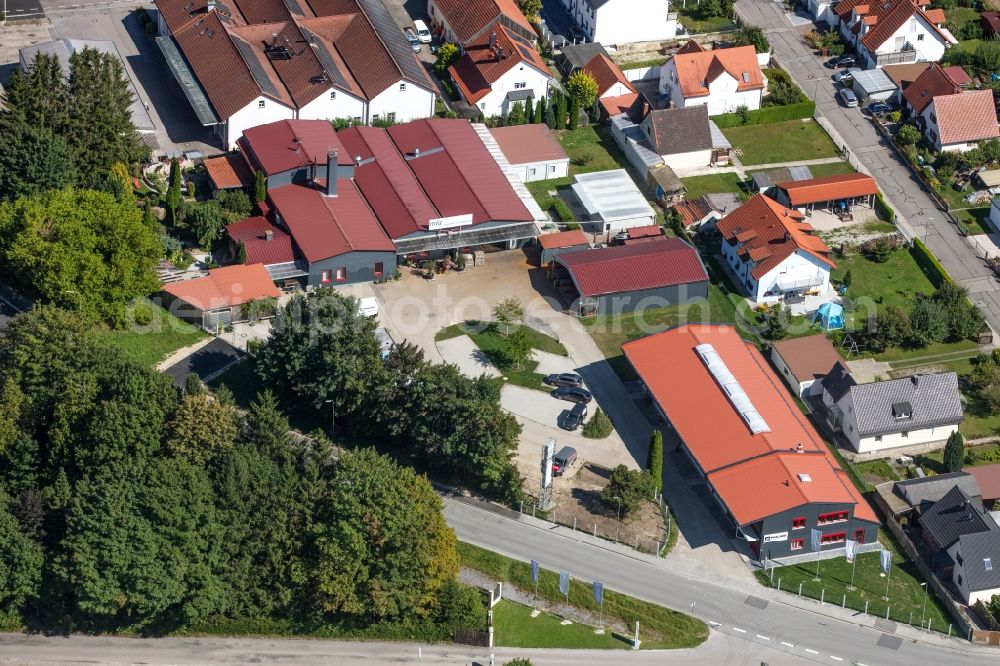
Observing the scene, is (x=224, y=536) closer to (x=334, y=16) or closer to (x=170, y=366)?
(x=170, y=366)

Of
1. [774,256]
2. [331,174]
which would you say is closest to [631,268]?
[774,256]

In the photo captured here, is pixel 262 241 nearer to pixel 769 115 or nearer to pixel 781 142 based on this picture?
pixel 781 142

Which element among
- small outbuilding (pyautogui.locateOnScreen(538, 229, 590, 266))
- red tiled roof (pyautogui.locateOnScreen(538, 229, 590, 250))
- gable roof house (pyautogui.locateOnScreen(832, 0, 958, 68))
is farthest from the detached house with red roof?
gable roof house (pyautogui.locateOnScreen(832, 0, 958, 68))

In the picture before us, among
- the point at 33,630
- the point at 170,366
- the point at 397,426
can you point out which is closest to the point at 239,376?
the point at 170,366

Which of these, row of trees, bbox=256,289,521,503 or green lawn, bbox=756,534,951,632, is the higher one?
row of trees, bbox=256,289,521,503

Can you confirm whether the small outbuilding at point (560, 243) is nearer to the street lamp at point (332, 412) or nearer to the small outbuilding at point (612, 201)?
the small outbuilding at point (612, 201)

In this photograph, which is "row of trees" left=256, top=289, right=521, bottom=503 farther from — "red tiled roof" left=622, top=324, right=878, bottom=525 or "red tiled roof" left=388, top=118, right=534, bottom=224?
"red tiled roof" left=388, top=118, right=534, bottom=224
